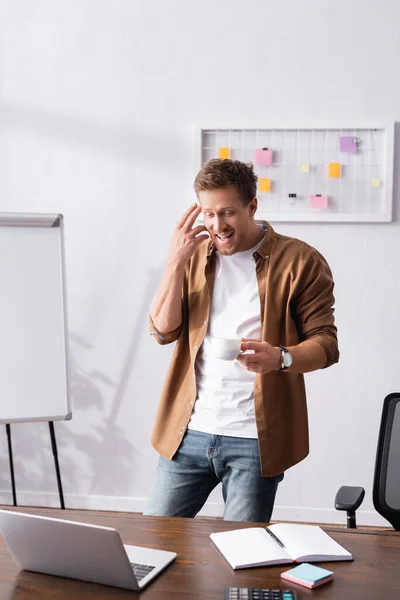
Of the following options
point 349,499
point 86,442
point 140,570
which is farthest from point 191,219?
point 86,442

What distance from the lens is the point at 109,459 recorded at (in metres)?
3.46

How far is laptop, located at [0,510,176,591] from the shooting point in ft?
3.93

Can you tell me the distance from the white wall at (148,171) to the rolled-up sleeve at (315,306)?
1.27m

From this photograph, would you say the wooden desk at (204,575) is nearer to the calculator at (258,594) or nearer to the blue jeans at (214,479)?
the calculator at (258,594)

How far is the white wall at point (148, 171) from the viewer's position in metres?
3.17

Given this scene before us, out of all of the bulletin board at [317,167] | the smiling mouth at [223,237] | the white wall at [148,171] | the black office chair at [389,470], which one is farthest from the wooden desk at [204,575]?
the bulletin board at [317,167]

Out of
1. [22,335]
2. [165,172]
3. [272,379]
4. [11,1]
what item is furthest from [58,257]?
[11,1]

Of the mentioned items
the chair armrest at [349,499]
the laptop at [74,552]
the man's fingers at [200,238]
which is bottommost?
the chair armrest at [349,499]

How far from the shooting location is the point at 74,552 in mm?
1245

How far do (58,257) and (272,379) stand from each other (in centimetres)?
117

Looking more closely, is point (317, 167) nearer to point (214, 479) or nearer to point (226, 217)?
point (226, 217)

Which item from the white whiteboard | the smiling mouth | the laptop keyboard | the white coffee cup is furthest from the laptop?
the white whiteboard

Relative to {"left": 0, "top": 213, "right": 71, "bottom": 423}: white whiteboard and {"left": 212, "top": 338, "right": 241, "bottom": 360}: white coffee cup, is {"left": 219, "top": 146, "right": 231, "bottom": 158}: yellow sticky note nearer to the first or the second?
{"left": 0, "top": 213, "right": 71, "bottom": 423}: white whiteboard

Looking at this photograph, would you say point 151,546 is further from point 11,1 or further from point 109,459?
point 11,1
